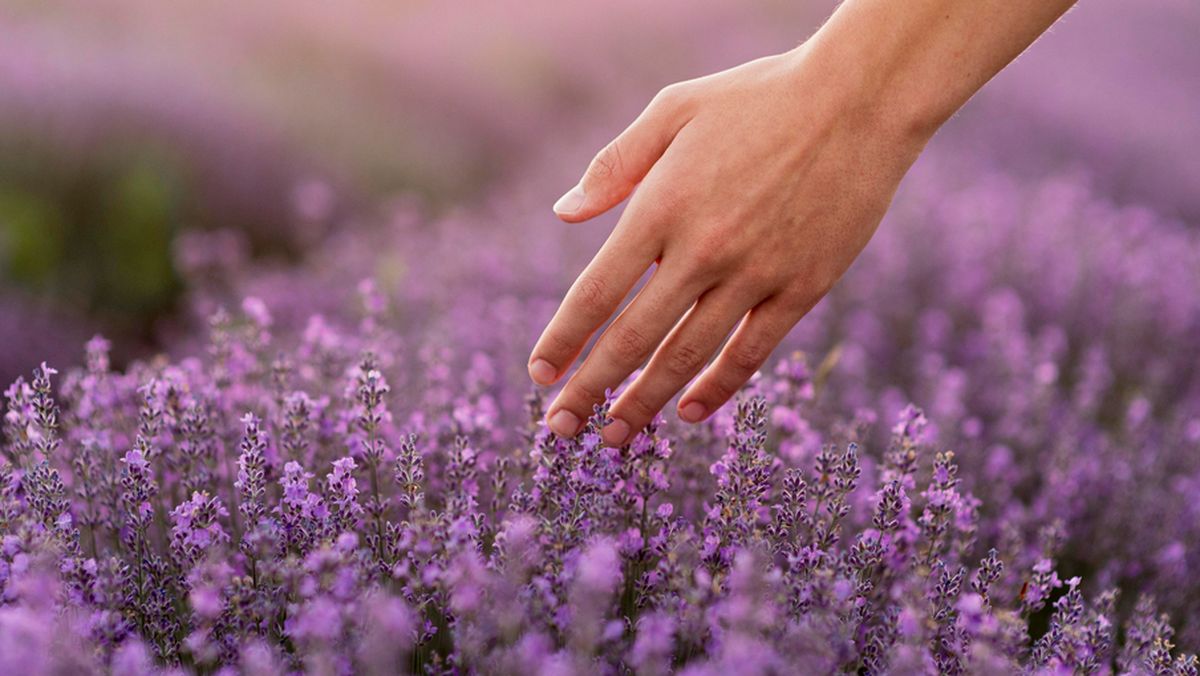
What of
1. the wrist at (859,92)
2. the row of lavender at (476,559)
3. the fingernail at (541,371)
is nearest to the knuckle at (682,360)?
the row of lavender at (476,559)

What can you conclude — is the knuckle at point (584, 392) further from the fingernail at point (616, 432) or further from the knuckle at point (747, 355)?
the knuckle at point (747, 355)

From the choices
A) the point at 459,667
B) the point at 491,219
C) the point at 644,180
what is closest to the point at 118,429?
the point at 459,667

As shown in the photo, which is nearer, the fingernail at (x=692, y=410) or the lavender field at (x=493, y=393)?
the lavender field at (x=493, y=393)

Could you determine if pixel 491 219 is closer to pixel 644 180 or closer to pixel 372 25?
pixel 372 25

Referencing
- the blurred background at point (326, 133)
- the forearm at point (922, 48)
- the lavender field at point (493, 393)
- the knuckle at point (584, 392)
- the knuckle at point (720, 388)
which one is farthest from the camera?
the blurred background at point (326, 133)

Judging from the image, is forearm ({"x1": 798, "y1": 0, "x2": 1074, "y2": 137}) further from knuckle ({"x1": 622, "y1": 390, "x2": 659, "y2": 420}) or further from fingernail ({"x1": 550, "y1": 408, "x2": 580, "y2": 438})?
fingernail ({"x1": 550, "y1": 408, "x2": 580, "y2": 438})

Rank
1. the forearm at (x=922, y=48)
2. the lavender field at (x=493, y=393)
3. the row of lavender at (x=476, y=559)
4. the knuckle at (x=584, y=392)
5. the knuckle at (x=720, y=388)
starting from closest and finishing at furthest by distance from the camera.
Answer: the row of lavender at (x=476, y=559)
the lavender field at (x=493, y=393)
the forearm at (x=922, y=48)
the knuckle at (x=584, y=392)
the knuckle at (x=720, y=388)
